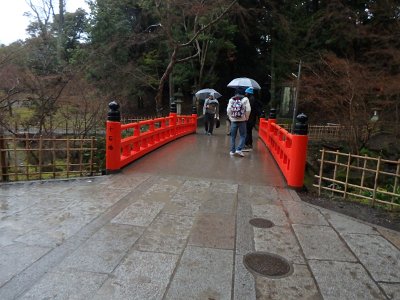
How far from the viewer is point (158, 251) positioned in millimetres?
3195

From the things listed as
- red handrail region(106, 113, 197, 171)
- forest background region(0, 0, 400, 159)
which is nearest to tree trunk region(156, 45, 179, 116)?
forest background region(0, 0, 400, 159)

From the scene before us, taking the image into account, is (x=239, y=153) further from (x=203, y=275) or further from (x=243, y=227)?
(x=203, y=275)

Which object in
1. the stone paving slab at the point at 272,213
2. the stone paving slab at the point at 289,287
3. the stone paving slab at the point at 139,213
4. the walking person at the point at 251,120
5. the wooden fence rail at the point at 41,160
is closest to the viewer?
the stone paving slab at the point at 289,287

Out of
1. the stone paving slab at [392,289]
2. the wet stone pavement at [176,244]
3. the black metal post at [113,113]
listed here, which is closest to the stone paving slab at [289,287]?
the wet stone pavement at [176,244]

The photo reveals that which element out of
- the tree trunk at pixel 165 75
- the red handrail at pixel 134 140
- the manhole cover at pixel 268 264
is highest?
the tree trunk at pixel 165 75

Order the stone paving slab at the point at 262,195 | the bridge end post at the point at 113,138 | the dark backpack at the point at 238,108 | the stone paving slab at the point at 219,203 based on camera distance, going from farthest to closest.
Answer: the dark backpack at the point at 238,108
the bridge end post at the point at 113,138
the stone paving slab at the point at 262,195
the stone paving slab at the point at 219,203

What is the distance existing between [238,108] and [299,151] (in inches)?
104

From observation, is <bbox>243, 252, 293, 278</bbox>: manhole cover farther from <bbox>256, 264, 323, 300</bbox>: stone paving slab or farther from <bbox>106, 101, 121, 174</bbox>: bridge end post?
<bbox>106, 101, 121, 174</bbox>: bridge end post

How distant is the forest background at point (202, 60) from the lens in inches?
546

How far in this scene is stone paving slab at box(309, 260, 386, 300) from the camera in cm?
260

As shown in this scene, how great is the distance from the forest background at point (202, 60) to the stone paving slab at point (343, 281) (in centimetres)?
1168

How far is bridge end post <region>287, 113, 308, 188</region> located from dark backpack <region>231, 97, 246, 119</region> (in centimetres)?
244

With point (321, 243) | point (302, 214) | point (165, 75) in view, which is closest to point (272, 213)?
point (302, 214)

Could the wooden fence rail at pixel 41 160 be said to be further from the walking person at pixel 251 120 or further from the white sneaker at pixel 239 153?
the walking person at pixel 251 120
